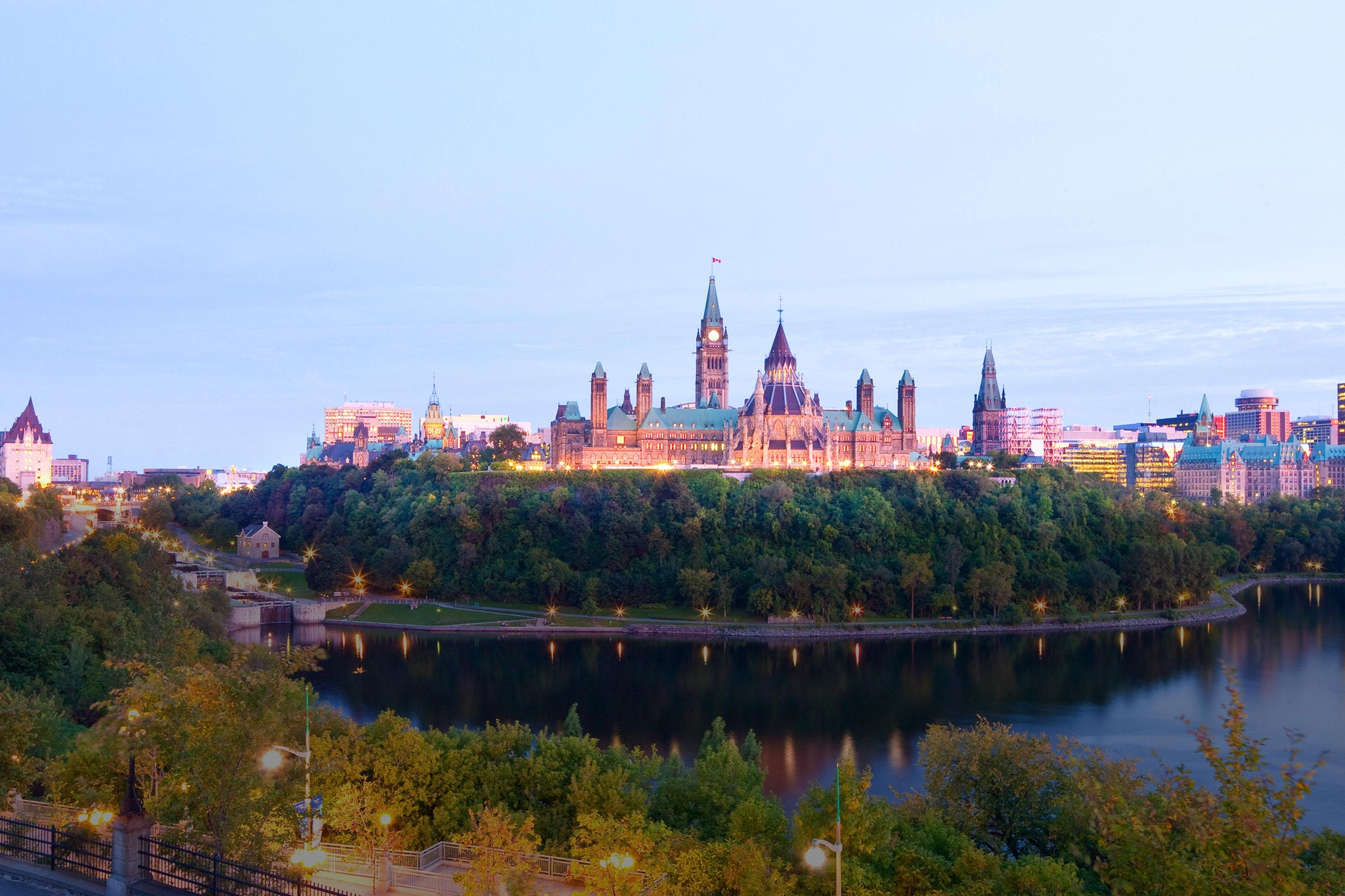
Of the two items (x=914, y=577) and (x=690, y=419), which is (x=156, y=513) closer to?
(x=690, y=419)

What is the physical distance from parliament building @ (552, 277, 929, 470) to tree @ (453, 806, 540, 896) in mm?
81935

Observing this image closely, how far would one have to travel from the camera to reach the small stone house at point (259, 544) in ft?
337

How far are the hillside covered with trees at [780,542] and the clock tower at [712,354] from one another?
108 feet

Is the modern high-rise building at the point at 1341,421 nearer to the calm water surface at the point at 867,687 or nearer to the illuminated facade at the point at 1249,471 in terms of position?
the illuminated facade at the point at 1249,471

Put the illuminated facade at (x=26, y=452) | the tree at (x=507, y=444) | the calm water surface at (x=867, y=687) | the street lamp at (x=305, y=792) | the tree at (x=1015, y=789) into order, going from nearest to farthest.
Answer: the street lamp at (x=305, y=792), the tree at (x=1015, y=789), the calm water surface at (x=867, y=687), the tree at (x=507, y=444), the illuminated facade at (x=26, y=452)

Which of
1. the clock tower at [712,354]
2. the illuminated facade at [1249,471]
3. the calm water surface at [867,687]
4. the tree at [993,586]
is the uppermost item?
the clock tower at [712,354]

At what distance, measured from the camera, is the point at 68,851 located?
49.4 feet

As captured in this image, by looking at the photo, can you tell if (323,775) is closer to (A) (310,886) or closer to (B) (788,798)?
(A) (310,886)

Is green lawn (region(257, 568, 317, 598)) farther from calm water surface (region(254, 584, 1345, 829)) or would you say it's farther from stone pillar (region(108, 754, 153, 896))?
stone pillar (region(108, 754, 153, 896))

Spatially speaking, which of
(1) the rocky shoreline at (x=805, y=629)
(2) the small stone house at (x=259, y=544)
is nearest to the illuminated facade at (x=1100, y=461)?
(1) the rocky shoreline at (x=805, y=629)

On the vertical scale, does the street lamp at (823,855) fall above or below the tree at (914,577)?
above

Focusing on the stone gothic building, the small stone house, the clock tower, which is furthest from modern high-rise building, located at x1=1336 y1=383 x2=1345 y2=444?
the small stone house

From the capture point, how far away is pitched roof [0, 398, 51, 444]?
161 m

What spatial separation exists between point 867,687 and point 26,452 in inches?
6090
